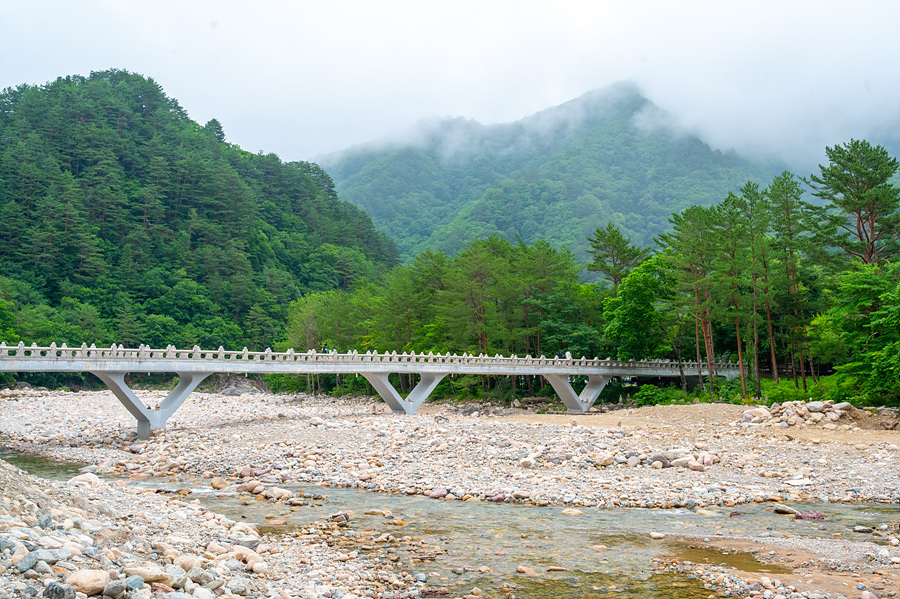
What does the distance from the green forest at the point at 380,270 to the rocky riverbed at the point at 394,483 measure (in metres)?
8.80

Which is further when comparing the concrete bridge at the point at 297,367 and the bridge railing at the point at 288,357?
the concrete bridge at the point at 297,367

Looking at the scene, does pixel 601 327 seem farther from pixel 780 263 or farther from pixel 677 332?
pixel 780 263

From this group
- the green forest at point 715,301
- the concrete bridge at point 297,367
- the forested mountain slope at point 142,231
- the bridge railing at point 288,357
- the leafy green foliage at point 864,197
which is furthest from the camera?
the forested mountain slope at point 142,231

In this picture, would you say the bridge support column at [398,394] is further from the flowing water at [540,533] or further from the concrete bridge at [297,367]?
the flowing water at [540,533]

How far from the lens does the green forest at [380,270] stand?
36594mm

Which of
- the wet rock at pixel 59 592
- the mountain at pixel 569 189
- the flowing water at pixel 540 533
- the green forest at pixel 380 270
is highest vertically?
the mountain at pixel 569 189

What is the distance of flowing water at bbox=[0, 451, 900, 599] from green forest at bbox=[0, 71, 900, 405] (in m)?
16.8

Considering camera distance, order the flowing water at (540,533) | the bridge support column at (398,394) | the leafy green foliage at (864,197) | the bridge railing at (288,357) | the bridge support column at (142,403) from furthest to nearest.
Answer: the leafy green foliage at (864,197)
the bridge support column at (398,394)
the bridge support column at (142,403)
the bridge railing at (288,357)
the flowing water at (540,533)

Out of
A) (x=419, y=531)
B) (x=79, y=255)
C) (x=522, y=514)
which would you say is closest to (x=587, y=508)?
(x=522, y=514)

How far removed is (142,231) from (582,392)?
56.3 meters

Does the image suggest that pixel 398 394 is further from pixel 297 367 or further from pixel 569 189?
pixel 569 189

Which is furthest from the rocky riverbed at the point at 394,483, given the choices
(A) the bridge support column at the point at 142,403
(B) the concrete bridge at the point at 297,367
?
(B) the concrete bridge at the point at 297,367

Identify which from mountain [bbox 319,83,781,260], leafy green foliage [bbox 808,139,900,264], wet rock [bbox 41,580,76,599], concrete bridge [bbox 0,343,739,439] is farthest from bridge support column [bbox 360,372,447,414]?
mountain [bbox 319,83,781,260]

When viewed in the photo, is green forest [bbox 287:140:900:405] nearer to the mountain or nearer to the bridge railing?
the bridge railing
